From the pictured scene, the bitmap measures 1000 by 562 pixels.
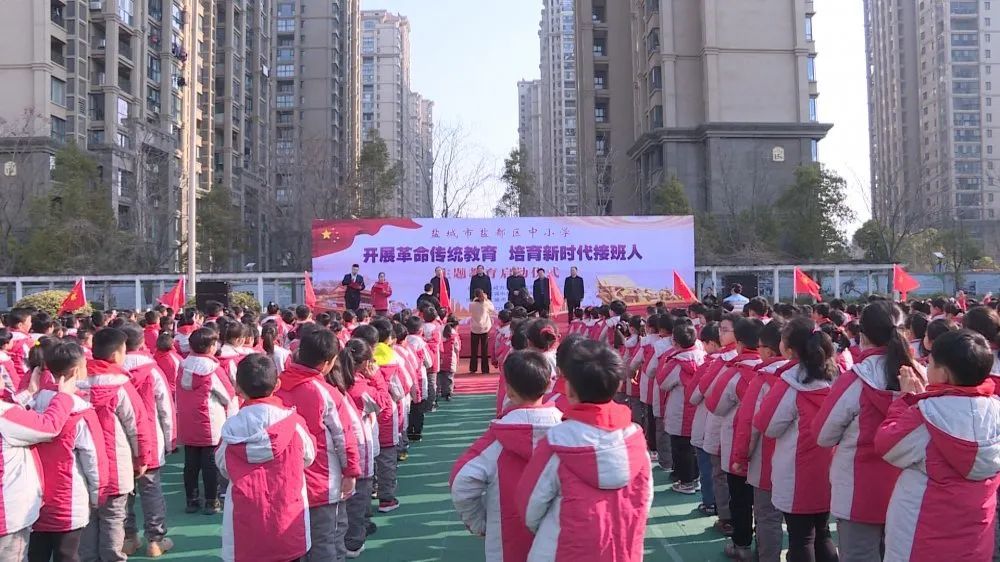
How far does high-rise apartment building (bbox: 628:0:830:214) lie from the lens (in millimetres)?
36250

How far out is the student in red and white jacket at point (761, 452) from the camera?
4.12 metres

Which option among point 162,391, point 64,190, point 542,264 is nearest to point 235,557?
point 162,391

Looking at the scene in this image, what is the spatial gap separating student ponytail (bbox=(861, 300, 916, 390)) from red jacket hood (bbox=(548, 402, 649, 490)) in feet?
4.61

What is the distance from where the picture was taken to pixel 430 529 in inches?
221

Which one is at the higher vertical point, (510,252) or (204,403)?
(510,252)

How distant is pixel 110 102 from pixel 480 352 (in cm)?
3074

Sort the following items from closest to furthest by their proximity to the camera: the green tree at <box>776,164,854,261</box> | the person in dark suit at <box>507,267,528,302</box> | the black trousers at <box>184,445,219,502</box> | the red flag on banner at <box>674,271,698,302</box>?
the black trousers at <box>184,445,219,502</box> → the red flag on banner at <box>674,271,698,302</box> → the person in dark suit at <box>507,267,528,302</box> → the green tree at <box>776,164,854,261</box>

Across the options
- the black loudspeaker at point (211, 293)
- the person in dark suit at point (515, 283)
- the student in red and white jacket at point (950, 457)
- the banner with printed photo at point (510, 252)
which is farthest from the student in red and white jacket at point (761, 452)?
the banner with printed photo at point (510, 252)

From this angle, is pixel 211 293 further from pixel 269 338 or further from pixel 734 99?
pixel 734 99

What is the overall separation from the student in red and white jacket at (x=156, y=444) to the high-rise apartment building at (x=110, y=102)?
2550 cm

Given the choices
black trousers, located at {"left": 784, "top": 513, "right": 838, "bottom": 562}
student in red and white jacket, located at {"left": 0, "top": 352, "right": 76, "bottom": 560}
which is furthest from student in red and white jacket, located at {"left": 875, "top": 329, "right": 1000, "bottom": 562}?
student in red and white jacket, located at {"left": 0, "top": 352, "right": 76, "bottom": 560}

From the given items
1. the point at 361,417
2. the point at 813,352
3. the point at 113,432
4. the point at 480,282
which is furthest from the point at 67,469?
the point at 480,282

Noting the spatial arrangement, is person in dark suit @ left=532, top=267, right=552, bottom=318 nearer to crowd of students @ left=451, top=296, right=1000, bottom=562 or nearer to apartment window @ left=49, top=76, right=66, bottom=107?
crowd of students @ left=451, top=296, right=1000, bottom=562

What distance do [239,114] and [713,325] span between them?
5360 cm
